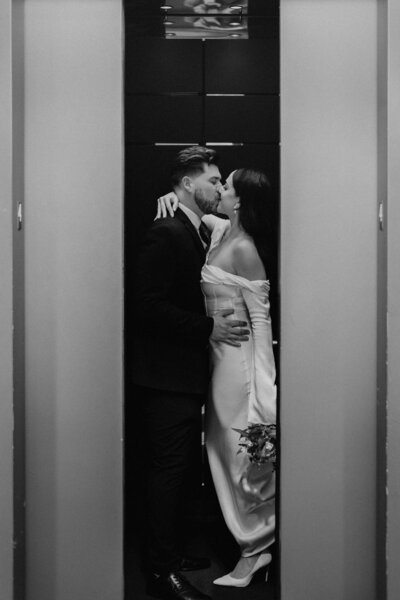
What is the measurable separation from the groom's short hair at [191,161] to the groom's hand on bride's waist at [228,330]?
0.61 metres

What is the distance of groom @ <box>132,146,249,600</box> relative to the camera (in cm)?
268

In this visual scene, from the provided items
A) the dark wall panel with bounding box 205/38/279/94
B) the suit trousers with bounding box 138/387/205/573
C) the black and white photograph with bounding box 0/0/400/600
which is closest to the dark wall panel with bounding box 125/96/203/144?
the dark wall panel with bounding box 205/38/279/94

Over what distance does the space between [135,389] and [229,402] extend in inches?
15.4

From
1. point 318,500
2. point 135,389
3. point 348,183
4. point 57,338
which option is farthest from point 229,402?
point 348,183

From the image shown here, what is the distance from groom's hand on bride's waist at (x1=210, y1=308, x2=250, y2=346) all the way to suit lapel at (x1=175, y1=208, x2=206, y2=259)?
0.27m

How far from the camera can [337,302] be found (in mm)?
2420

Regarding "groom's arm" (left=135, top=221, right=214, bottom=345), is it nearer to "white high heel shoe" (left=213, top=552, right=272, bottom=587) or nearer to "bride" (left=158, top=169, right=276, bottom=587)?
"bride" (left=158, top=169, right=276, bottom=587)

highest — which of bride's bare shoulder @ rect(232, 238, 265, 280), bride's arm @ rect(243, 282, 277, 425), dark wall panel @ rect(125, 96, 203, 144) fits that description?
dark wall panel @ rect(125, 96, 203, 144)

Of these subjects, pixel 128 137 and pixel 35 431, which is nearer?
pixel 35 431

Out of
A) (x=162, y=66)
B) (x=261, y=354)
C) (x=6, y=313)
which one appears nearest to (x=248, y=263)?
(x=261, y=354)

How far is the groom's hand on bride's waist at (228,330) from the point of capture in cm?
289

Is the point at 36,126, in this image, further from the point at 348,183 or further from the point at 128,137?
the point at 348,183

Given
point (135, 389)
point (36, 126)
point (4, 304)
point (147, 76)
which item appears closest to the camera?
point (4, 304)

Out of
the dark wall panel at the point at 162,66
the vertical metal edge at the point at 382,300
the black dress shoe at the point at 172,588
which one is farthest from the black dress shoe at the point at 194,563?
the dark wall panel at the point at 162,66
